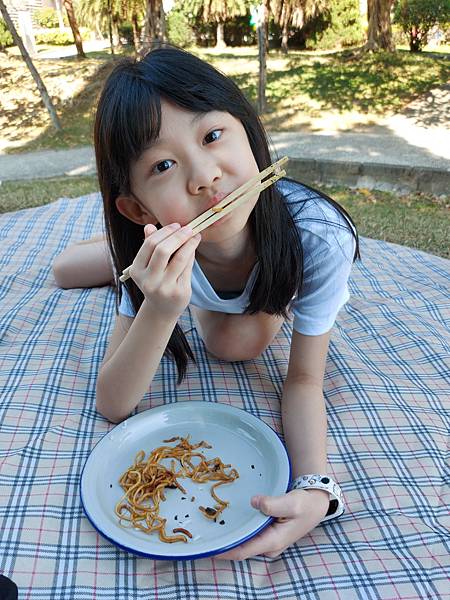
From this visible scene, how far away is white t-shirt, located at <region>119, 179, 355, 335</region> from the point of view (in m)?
1.53

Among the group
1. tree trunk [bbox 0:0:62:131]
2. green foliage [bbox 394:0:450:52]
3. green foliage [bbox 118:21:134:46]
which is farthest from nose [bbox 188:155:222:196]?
green foliage [bbox 118:21:134:46]

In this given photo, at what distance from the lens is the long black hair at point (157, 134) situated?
1.21 metres

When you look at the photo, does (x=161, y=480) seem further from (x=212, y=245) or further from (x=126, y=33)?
(x=126, y=33)

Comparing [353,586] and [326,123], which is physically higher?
[353,586]

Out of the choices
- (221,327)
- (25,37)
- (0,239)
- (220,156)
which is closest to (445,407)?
(221,327)

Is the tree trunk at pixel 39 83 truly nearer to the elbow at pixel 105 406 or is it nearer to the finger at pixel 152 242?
the elbow at pixel 105 406

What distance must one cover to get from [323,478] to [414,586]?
29cm

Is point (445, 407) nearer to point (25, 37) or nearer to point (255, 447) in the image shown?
point (255, 447)

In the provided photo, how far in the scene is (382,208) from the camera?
14.2 ft

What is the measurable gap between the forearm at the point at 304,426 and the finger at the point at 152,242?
2.12ft

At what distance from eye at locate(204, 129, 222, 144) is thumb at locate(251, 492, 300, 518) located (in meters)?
0.84

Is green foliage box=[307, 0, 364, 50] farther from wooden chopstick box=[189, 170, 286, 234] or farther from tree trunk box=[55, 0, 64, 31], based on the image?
wooden chopstick box=[189, 170, 286, 234]

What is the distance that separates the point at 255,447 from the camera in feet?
4.51

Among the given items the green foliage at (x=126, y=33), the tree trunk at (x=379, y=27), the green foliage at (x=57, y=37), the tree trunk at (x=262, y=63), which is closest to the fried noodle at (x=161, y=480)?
the tree trunk at (x=262, y=63)
